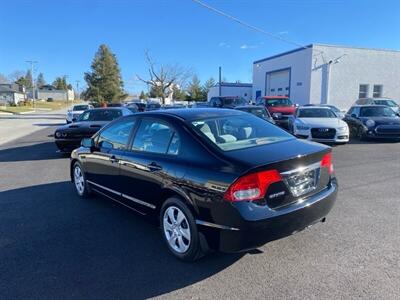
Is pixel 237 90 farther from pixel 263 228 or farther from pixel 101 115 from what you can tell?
pixel 263 228

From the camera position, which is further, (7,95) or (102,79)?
(7,95)

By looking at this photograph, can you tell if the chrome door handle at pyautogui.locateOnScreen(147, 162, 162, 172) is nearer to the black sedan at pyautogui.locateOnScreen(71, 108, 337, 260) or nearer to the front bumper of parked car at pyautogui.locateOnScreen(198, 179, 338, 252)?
the black sedan at pyautogui.locateOnScreen(71, 108, 337, 260)

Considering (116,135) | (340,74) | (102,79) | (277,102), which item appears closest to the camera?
(116,135)

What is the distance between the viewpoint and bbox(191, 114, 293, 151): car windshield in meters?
3.76

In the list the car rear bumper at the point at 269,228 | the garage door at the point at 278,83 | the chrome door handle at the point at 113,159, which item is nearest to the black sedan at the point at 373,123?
the car rear bumper at the point at 269,228

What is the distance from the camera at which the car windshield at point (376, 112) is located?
1389 centimetres

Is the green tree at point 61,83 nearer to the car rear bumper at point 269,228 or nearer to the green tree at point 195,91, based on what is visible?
the green tree at point 195,91

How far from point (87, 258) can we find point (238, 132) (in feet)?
7.35

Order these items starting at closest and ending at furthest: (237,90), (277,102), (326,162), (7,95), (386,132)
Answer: (326,162), (386,132), (277,102), (237,90), (7,95)

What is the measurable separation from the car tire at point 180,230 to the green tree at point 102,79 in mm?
64758

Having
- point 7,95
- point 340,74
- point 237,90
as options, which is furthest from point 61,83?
point 340,74

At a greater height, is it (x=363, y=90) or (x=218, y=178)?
(x=363, y=90)

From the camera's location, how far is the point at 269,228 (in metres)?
3.14

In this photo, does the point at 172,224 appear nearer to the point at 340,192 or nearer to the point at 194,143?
the point at 194,143
